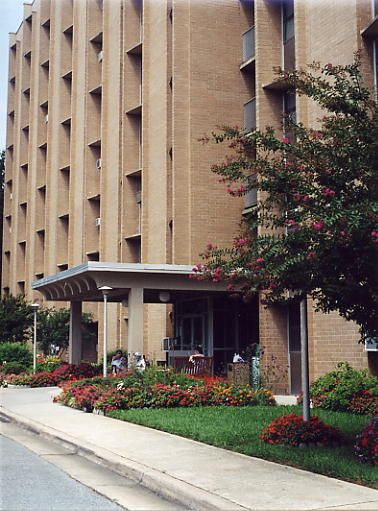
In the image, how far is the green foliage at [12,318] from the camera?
115 ft

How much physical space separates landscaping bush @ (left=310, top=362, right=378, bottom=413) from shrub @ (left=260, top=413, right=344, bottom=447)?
14.1 ft

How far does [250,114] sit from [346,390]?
45.6 feet

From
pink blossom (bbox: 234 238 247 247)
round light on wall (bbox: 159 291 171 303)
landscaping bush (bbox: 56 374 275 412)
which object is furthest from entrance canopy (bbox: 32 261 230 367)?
pink blossom (bbox: 234 238 247 247)

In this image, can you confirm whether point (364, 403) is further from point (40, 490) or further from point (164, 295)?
point (164, 295)

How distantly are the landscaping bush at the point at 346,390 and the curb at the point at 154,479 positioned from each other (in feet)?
19.9

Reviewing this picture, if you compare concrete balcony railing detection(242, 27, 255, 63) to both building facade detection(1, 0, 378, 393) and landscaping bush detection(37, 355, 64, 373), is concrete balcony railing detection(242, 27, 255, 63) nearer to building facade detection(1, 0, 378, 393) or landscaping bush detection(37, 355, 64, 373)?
building facade detection(1, 0, 378, 393)

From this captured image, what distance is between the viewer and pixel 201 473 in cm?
951

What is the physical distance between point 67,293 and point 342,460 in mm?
18169

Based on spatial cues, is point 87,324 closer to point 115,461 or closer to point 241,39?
point 241,39

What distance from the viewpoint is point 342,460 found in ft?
32.6

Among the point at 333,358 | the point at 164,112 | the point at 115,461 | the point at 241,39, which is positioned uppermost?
the point at 241,39

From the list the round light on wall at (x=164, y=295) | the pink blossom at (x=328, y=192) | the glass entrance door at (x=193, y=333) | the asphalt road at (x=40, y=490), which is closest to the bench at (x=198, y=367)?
the round light on wall at (x=164, y=295)

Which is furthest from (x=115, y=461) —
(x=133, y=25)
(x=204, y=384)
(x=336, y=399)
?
(x=133, y=25)

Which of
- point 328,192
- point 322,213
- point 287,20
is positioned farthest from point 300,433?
point 287,20
